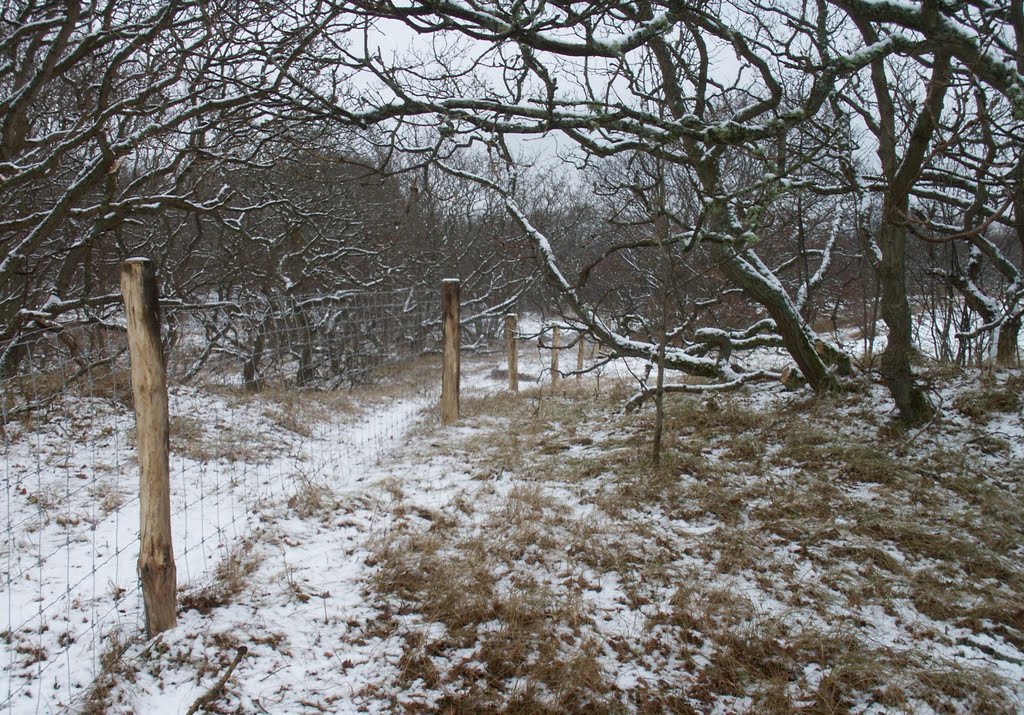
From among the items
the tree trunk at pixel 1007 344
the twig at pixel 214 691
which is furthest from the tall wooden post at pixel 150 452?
the tree trunk at pixel 1007 344

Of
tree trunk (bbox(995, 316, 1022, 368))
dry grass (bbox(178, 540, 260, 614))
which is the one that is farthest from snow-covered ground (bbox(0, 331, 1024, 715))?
tree trunk (bbox(995, 316, 1022, 368))

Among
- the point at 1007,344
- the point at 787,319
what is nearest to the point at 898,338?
the point at 787,319

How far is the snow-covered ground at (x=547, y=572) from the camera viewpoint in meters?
2.55

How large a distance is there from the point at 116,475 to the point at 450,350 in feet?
11.0

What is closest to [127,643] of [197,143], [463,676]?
[463,676]

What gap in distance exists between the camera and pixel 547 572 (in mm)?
3488

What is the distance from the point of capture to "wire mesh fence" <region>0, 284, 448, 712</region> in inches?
109

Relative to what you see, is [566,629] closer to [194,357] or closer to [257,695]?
[257,695]

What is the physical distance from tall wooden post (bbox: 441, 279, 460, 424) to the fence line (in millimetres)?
615

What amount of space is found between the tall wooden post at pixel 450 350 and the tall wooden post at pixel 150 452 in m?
4.16

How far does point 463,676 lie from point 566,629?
543 millimetres

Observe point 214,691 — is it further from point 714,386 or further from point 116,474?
point 714,386

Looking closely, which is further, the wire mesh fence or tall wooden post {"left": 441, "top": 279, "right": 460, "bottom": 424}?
tall wooden post {"left": 441, "top": 279, "right": 460, "bottom": 424}

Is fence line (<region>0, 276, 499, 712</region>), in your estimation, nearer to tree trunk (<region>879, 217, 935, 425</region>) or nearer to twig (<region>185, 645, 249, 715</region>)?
twig (<region>185, 645, 249, 715</region>)
